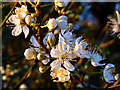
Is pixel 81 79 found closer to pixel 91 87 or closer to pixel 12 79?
pixel 91 87

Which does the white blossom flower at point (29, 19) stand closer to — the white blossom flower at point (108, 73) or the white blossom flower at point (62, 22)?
the white blossom flower at point (62, 22)

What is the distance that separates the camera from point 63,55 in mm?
1302

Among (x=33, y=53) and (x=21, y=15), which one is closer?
(x=21, y=15)

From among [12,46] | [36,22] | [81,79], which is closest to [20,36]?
[36,22]

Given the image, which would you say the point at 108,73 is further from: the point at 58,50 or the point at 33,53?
the point at 33,53

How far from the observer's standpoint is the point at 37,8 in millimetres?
1214

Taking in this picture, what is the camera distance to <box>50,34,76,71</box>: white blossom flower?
4.03ft

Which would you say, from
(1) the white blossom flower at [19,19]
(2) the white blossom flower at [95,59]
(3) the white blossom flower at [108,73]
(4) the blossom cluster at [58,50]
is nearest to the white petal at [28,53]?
(4) the blossom cluster at [58,50]

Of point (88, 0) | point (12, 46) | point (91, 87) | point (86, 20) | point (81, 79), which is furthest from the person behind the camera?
point (86, 20)

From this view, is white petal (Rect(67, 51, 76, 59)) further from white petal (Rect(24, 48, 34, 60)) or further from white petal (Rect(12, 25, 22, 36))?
white petal (Rect(12, 25, 22, 36))

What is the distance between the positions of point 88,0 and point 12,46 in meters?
1.59

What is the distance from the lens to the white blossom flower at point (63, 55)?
1.23 m

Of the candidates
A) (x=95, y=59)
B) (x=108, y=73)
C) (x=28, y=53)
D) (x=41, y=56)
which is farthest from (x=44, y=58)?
(x=108, y=73)

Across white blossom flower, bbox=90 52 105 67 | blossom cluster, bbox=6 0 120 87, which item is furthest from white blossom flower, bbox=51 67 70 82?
white blossom flower, bbox=90 52 105 67
